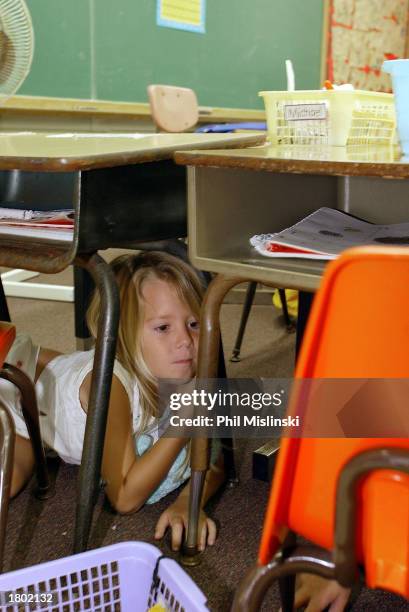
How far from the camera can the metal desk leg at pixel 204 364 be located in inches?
40.2

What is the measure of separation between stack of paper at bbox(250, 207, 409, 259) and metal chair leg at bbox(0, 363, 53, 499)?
18.7 inches

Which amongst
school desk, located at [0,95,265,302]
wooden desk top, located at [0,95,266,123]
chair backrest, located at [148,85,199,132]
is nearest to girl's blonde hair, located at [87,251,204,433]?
chair backrest, located at [148,85,199,132]

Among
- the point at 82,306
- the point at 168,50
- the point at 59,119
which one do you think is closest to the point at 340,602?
the point at 82,306

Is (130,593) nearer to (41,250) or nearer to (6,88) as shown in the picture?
(41,250)

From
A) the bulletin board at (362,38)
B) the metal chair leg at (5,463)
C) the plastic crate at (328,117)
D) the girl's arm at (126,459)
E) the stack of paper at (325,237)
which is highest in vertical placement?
the bulletin board at (362,38)

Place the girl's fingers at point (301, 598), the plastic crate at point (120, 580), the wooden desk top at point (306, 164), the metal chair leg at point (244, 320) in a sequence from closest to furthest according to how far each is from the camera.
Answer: the wooden desk top at point (306, 164), the plastic crate at point (120, 580), the girl's fingers at point (301, 598), the metal chair leg at point (244, 320)

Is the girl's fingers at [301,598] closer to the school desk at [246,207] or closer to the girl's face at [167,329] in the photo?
the school desk at [246,207]

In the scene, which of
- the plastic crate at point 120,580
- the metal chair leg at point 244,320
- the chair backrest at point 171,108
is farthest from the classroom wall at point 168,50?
the plastic crate at point 120,580

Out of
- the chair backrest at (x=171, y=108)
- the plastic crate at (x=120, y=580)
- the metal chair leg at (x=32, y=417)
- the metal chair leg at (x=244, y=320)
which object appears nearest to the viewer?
the plastic crate at (x=120, y=580)

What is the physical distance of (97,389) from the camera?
98 centimetres

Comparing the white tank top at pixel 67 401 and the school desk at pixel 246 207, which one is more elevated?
the school desk at pixel 246 207

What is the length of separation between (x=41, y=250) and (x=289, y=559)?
0.62 meters

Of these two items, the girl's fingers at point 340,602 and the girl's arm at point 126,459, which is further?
the girl's arm at point 126,459

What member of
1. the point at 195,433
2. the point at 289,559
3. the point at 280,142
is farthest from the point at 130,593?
the point at 280,142
